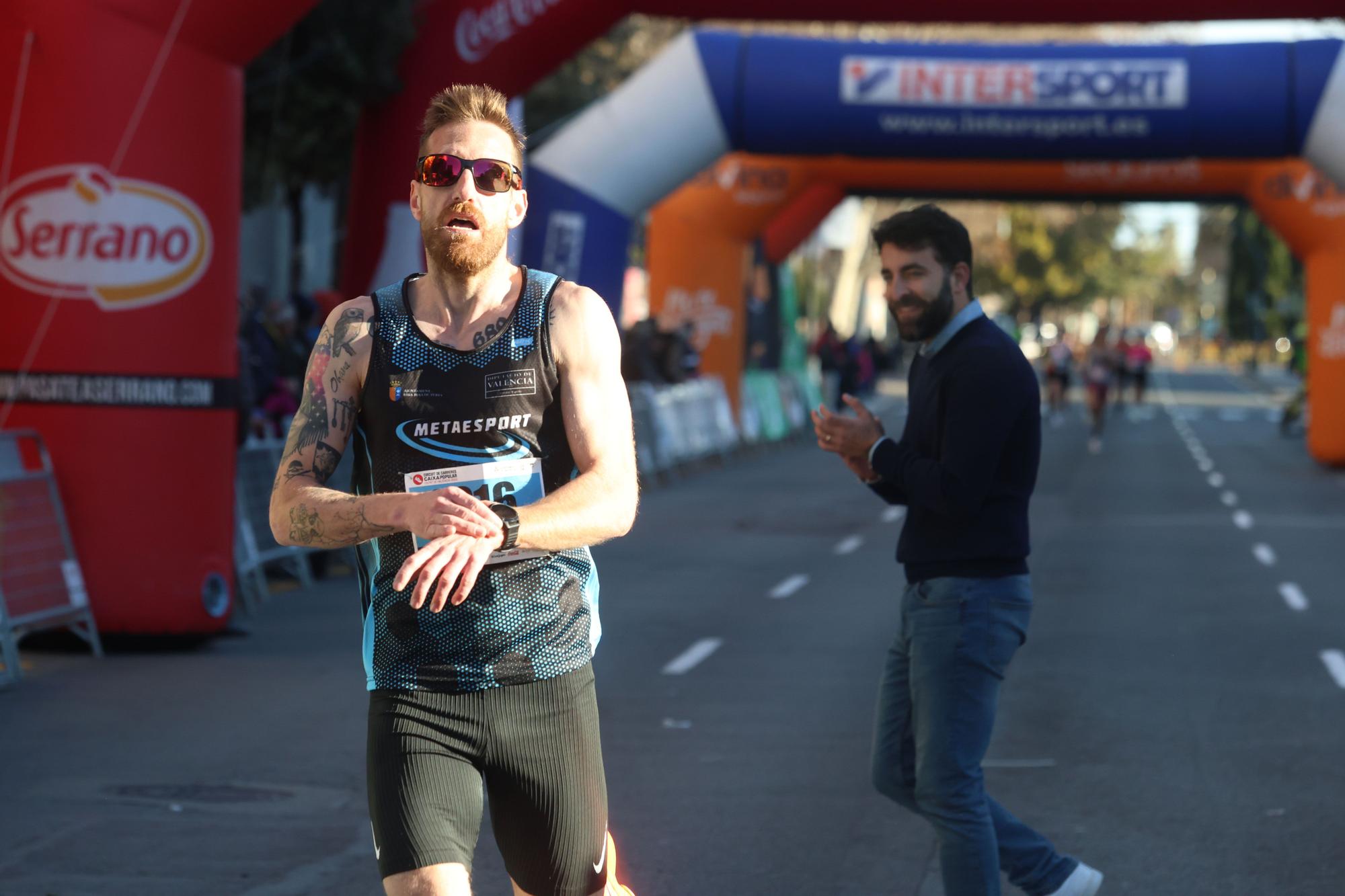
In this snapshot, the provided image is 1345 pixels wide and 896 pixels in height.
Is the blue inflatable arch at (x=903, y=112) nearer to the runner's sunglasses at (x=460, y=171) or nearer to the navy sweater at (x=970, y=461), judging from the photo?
the navy sweater at (x=970, y=461)

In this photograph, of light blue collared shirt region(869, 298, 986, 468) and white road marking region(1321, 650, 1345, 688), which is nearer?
light blue collared shirt region(869, 298, 986, 468)

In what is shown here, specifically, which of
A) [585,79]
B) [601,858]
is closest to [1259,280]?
[585,79]

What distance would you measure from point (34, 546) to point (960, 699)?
7.01 m

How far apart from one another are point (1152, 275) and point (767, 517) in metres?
106

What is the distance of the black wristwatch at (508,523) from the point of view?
358cm

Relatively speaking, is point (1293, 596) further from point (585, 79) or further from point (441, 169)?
point (585, 79)

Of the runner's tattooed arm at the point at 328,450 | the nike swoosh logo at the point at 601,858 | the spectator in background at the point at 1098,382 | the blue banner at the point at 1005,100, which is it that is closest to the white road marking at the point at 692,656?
the nike swoosh logo at the point at 601,858

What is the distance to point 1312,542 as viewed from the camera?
1873cm

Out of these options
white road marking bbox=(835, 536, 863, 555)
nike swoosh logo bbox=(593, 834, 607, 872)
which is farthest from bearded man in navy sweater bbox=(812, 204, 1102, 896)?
white road marking bbox=(835, 536, 863, 555)

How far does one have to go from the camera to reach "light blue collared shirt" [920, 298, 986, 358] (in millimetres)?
5320

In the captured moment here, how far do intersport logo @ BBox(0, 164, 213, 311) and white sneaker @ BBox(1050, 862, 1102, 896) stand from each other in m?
7.05

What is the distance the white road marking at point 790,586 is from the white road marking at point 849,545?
1.99m

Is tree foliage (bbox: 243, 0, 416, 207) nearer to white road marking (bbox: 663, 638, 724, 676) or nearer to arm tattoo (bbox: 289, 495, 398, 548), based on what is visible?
white road marking (bbox: 663, 638, 724, 676)

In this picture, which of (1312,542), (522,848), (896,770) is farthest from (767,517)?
(522,848)
